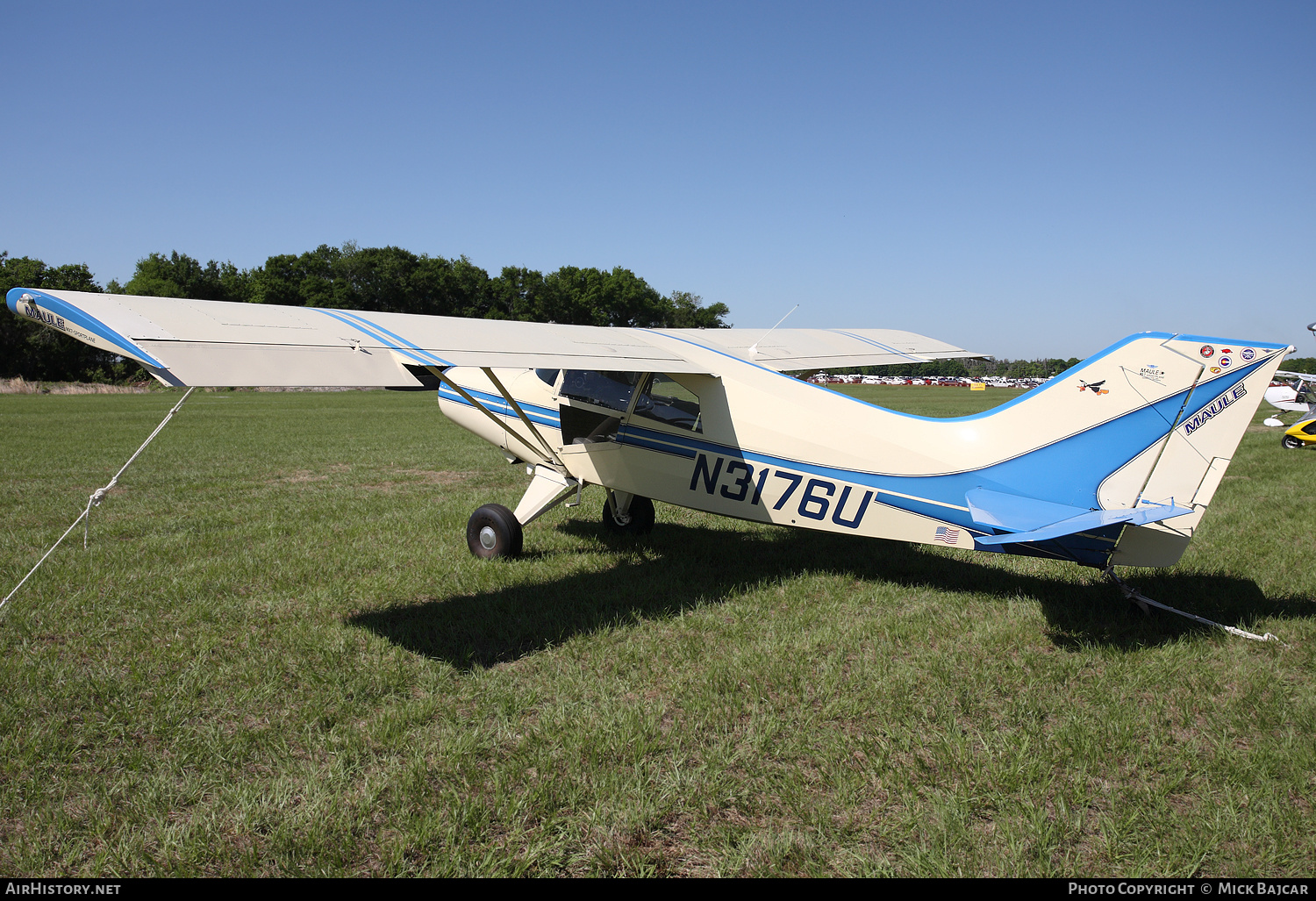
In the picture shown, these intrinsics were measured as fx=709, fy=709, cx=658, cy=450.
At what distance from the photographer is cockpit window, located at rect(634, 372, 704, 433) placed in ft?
20.5

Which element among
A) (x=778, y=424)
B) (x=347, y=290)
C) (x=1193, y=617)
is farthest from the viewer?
(x=347, y=290)

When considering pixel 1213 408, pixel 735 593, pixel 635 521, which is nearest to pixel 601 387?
pixel 635 521

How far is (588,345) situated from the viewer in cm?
641

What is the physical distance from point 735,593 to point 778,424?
56.4 inches

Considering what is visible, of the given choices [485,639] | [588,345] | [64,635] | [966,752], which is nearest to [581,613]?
[485,639]

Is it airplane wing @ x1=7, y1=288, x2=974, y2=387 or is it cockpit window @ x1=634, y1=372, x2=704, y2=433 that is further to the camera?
cockpit window @ x1=634, y1=372, x2=704, y2=433

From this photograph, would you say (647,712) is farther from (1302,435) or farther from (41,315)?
(1302,435)

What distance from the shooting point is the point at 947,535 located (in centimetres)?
517

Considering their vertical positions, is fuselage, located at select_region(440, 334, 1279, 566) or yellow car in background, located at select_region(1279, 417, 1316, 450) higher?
yellow car in background, located at select_region(1279, 417, 1316, 450)

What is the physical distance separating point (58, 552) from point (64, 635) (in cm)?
264

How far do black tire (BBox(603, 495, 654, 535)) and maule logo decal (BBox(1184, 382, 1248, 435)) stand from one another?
16.2 feet

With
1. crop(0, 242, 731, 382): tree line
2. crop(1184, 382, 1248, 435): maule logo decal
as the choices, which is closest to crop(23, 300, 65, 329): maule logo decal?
crop(1184, 382, 1248, 435): maule logo decal

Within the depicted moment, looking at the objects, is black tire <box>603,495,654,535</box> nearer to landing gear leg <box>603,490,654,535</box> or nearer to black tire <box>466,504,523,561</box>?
landing gear leg <box>603,490,654,535</box>

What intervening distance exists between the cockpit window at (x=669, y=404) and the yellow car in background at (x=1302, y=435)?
704 inches
